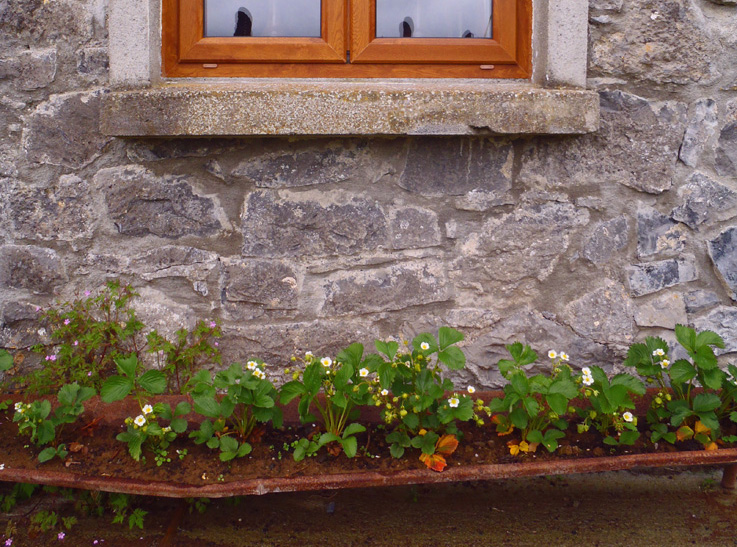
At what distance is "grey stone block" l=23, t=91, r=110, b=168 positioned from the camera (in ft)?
6.53

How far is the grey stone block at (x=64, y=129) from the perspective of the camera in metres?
1.99

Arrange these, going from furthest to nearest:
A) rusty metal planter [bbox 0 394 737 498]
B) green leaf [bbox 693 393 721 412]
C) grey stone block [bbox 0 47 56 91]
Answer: grey stone block [bbox 0 47 56 91]
green leaf [bbox 693 393 721 412]
rusty metal planter [bbox 0 394 737 498]

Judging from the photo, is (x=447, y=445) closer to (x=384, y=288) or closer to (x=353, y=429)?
(x=353, y=429)

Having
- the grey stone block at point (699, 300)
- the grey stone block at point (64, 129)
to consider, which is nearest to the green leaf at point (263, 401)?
the grey stone block at point (64, 129)

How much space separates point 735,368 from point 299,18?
1.78 metres

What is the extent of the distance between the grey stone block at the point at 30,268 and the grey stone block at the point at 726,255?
223cm

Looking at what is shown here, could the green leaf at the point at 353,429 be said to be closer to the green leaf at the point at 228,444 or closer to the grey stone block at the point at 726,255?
the green leaf at the point at 228,444

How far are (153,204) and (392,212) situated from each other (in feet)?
2.62

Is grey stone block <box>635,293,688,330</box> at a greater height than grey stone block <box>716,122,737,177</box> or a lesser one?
lesser

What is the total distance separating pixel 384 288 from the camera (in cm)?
208

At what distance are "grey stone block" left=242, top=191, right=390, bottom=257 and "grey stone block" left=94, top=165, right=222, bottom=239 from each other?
0.13m

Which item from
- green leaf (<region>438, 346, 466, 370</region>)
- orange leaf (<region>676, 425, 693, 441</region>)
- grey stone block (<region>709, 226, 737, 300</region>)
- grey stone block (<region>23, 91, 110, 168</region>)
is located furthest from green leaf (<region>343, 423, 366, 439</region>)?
grey stone block (<region>709, 226, 737, 300</region>)

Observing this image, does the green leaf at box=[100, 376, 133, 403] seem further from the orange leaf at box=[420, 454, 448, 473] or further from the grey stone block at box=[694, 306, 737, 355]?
the grey stone block at box=[694, 306, 737, 355]

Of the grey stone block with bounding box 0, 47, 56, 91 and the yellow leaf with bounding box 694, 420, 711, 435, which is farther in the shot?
the grey stone block with bounding box 0, 47, 56, 91
